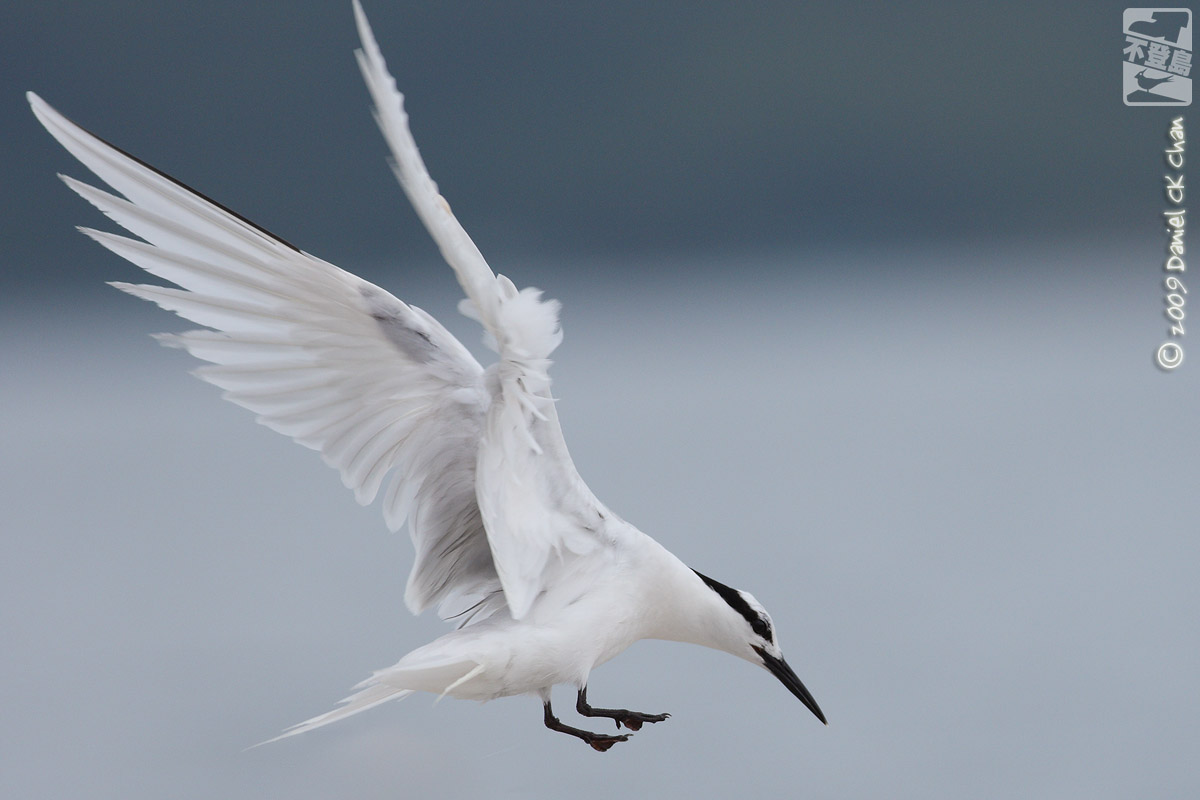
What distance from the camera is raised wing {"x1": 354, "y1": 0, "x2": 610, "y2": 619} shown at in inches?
43.5

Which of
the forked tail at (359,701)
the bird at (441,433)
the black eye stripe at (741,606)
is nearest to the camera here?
the bird at (441,433)

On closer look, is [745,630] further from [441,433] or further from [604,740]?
[441,433]

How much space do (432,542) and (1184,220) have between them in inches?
111

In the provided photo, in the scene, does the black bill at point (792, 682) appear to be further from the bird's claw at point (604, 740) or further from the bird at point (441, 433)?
the bird's claw at point (604, 740)

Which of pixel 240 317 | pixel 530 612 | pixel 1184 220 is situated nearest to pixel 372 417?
pixel 240 317

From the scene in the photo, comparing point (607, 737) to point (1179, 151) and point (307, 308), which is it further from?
point (1179, 151)

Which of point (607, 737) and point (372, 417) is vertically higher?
point (372, 417)

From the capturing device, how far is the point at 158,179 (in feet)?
4.49

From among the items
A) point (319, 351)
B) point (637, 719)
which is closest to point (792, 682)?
point (637, 719)

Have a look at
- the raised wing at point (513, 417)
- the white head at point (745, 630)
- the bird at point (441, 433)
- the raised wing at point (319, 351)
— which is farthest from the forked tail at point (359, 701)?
the white head at point (745, 630)

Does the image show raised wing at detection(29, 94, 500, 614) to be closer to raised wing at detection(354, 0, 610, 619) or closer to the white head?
raised wing at detection(354, 0, 610, 619)

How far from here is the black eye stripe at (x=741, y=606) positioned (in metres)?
1.76

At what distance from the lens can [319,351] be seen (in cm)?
→ 154

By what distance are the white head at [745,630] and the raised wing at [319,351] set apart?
0.34 m
